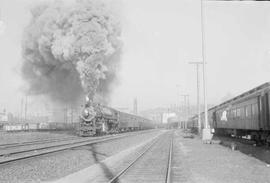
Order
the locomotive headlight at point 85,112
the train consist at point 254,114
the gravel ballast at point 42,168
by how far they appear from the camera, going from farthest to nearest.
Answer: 1. the locomotive headlight at point 85,112
2. the train consist at point 254,114
3. the gravel ballast at point 42,168

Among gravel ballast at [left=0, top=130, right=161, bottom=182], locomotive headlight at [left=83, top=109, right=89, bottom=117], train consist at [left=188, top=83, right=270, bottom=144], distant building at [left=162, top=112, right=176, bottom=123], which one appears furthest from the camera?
distant building at [left=162, top=112, right=176, bottom=123]

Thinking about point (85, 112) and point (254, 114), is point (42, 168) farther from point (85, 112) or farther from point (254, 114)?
point (85, 112)

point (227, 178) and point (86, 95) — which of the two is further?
point (86, 95)

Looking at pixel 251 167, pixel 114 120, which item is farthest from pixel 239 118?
pixel 114 120

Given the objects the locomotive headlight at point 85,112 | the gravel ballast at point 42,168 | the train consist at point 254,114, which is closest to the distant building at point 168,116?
the locomotive headlight at point 85,112

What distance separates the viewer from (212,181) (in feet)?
30.7

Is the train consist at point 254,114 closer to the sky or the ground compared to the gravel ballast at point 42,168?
closer to the sky

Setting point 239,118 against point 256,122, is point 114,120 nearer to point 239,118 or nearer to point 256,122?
point 239,118

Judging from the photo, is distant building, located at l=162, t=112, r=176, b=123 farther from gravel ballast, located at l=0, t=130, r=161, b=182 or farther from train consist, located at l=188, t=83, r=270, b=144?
gravel ballast, located at l=0, t=130, r=161, b=182

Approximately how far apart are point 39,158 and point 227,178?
26.6 ft

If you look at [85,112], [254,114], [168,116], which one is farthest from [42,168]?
[168,116]

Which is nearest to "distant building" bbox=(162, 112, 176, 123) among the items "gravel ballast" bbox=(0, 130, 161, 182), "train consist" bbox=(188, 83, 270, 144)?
"train consist" bbox=(188, 83, 270, 144)

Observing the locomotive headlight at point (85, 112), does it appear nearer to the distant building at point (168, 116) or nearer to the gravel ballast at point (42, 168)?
the gravel ballast at point (42, 168)

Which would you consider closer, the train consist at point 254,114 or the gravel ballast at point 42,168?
the gravel ballast at point 42,168
